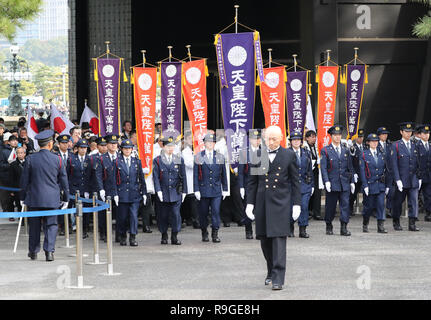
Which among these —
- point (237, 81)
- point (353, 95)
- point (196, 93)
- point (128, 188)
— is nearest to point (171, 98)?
point (196, 93)

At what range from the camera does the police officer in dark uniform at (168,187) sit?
12.7 metres

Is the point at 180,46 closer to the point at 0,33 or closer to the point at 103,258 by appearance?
the point at 0,33

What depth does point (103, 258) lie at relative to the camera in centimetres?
1121

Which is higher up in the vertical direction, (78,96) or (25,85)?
(25,85)

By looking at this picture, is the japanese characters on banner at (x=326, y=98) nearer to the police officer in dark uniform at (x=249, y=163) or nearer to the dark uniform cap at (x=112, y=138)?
the police officer in dark uniform at (x=249, y=163)

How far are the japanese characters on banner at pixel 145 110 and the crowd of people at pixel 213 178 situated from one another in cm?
37

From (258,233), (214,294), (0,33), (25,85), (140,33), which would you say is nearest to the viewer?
(214,294)

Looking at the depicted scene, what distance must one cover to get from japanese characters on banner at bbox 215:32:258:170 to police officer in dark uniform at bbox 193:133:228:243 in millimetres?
1099

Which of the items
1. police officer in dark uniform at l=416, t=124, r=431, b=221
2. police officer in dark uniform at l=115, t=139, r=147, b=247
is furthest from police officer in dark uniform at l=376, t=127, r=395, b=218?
police officer in dark uniform at l=115, t=139, r=147, b=247

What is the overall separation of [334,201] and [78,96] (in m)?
11.5

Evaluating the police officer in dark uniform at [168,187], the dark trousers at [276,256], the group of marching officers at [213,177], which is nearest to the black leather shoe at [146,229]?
the group of marching officers at [213,177]

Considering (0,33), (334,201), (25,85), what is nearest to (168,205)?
(334,201)

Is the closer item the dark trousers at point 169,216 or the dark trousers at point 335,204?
the dark trousers at point 169,216

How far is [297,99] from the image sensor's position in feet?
52.8
